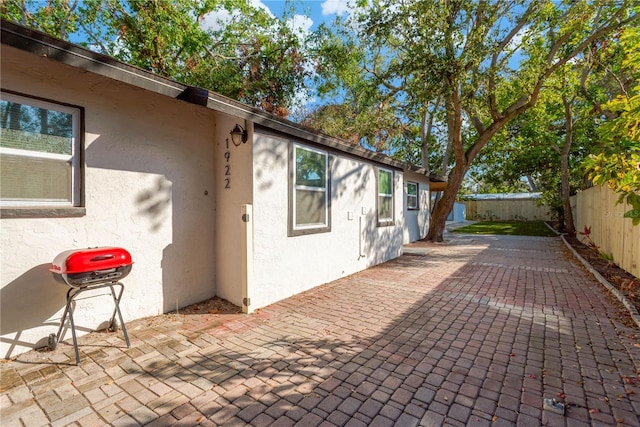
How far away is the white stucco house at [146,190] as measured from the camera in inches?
123

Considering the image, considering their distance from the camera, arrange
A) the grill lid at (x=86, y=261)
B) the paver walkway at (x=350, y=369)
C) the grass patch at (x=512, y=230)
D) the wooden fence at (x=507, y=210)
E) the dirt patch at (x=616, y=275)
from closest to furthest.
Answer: the paver walkway at (x=350, y=369) < the grill lid at (x=86, y=261) < the dirt patch at (x=616, y=275) < the grass patch at (x=512, y=230) < the wooden fence at (x=507, y=210)

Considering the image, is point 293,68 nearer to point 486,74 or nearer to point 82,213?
point 486,74

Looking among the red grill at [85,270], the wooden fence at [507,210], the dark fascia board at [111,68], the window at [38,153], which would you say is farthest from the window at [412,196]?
the wooden fence at [507,210]

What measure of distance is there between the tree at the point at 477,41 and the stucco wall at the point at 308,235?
369 centimetres

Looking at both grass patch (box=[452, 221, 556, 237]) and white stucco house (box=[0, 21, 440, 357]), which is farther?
grass patch (box=[452, 221, 556, 237])

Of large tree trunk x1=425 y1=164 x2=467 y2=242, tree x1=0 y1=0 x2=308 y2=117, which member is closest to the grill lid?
tree x1=0 y1=0 x2=308 y2=117

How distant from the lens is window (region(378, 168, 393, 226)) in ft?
27.8

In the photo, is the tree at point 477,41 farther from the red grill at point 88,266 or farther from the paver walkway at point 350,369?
the red grill at point 88,266

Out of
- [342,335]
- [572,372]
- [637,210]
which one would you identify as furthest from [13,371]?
[637,210]

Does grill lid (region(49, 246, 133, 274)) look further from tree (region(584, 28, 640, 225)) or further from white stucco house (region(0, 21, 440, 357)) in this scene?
tree (region(584, 28, 640, 225))

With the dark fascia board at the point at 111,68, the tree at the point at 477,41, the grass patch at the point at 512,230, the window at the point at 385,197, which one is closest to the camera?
the dark fascia board at the point at 111,68

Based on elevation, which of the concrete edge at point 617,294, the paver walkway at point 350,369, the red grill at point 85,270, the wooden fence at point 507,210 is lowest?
the paver walkway at point 350,369

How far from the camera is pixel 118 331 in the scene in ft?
12.4

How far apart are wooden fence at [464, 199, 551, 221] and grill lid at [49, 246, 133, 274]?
32.8 metres
